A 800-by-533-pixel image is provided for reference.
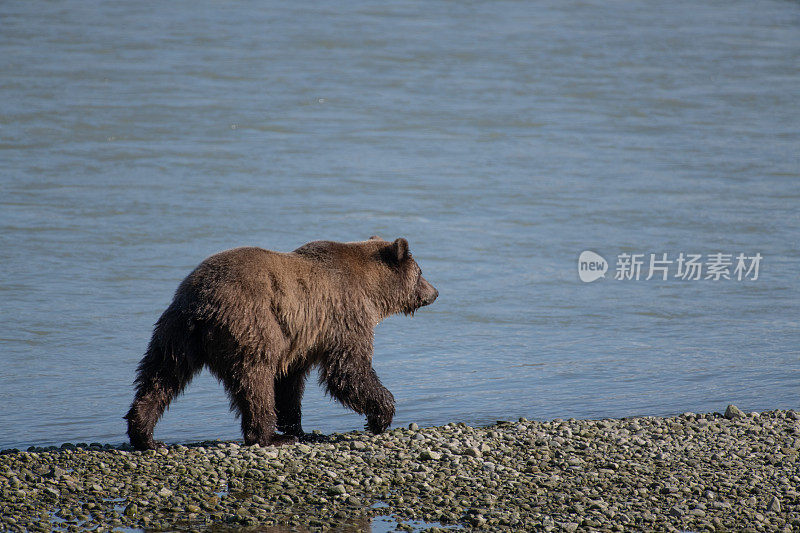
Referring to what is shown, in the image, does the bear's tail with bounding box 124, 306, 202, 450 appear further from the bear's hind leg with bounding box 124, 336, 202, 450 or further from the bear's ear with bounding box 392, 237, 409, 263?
the bear's ear with bounding box 392, 237, 409, 263

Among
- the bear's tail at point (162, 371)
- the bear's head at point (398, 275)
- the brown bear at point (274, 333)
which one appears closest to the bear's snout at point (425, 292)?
the bear's head at point (398, 275)

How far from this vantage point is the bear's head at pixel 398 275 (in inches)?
305

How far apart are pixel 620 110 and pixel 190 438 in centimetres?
1853

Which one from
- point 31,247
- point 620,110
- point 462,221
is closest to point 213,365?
point 31,247

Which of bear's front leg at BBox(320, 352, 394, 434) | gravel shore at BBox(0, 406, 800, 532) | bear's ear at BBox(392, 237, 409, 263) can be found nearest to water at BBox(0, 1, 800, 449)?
bear's front leg at BBox(320, 352, 394, 434)

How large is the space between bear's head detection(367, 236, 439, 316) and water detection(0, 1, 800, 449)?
99cm

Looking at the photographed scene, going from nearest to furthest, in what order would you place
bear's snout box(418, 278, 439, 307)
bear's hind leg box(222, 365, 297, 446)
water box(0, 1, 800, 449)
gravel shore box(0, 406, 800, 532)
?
gravel shore box(0, 406, 800, 532), bear's hind leg box(222, 365, 297, 446), bear's snout box(418, 278, 439, 307), water box(0, 1, 800, 449)

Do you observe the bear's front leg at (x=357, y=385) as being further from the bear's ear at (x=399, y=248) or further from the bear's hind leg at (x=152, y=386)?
the bear's hind leg at (x=152, y=386)

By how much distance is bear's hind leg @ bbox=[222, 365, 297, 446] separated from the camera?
679 cm

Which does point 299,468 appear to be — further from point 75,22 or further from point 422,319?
point 75,22

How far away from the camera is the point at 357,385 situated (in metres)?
7.31

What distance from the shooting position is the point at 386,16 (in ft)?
110

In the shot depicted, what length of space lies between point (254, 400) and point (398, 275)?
1491mm

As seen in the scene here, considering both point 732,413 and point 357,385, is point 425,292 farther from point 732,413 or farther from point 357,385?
point 732,413
